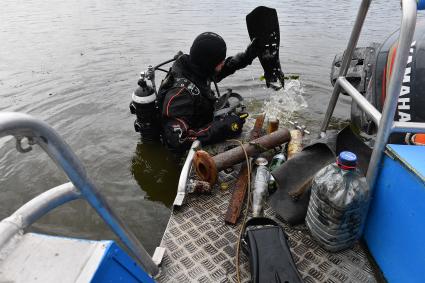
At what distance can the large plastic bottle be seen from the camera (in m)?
2.08

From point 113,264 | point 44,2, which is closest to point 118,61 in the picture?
point 113,264

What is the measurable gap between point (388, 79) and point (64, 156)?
265 cm

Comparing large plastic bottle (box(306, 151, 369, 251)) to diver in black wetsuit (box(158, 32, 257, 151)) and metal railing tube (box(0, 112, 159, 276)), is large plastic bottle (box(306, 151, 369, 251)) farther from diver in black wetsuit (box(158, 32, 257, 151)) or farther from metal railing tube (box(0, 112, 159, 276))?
diver in black wetsuit (box(158, 32, 257, 151))

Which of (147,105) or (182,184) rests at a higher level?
(147,105)

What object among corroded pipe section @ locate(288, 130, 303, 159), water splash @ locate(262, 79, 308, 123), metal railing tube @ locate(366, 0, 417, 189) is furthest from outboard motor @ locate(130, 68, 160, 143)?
metal railing tube @ locate(366, 0, 417, 189)

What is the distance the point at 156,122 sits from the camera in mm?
4191

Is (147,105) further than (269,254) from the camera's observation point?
Yes

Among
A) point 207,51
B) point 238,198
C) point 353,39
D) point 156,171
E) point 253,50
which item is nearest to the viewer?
point 238,198

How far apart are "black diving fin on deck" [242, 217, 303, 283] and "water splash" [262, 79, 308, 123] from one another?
3.01 metres

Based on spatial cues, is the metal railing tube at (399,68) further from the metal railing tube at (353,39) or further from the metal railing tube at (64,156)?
the metal railing tube at (64,156)

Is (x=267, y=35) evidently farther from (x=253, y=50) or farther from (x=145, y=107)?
(x=145, y=107)

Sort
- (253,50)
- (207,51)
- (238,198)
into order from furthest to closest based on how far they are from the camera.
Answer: (253,50)
(207,51)
(238,198)

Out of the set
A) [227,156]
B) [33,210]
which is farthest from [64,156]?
Result: [227,156]

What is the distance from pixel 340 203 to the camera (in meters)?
2.10
